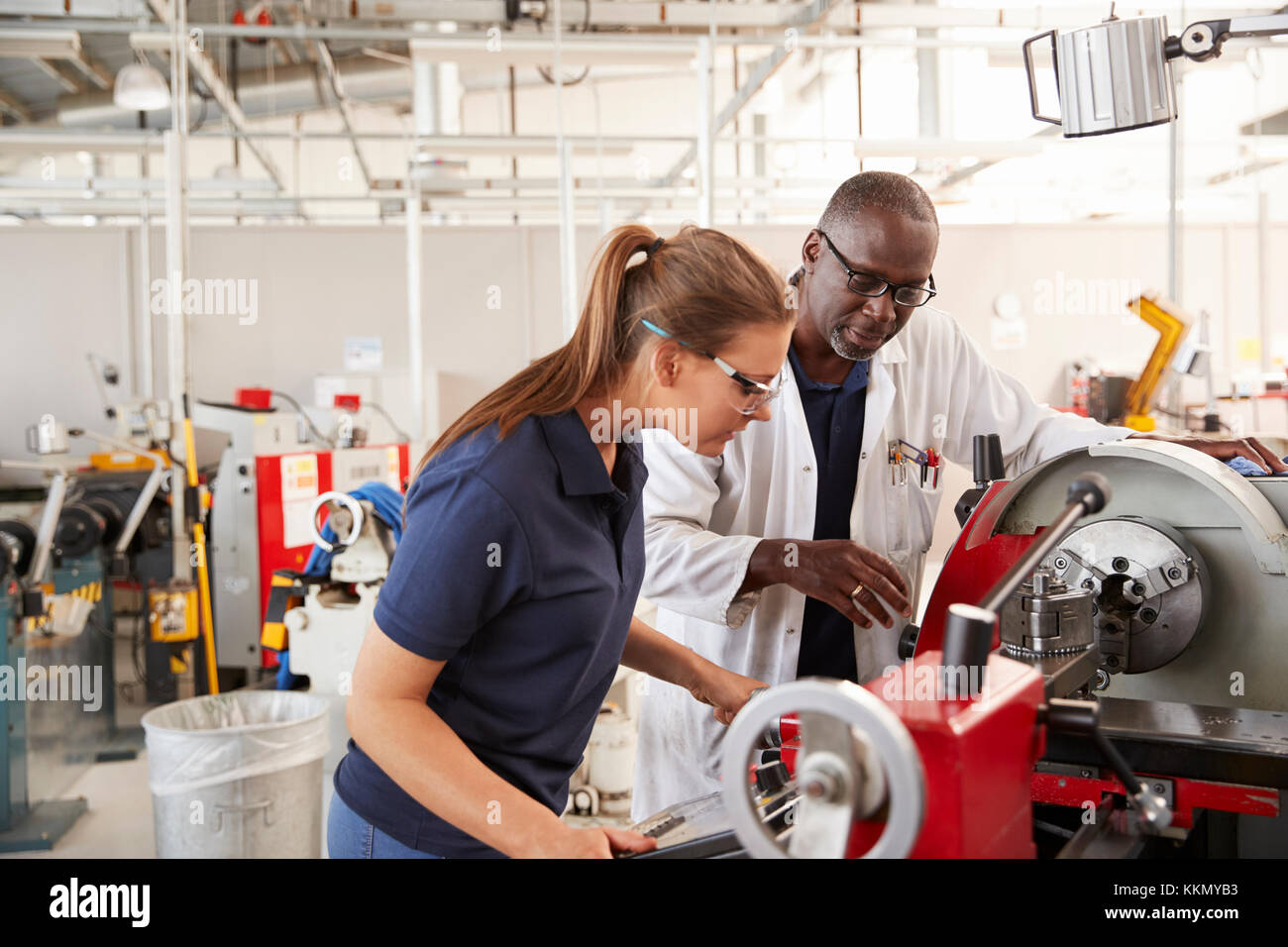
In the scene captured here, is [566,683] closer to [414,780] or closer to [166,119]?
[414,780]

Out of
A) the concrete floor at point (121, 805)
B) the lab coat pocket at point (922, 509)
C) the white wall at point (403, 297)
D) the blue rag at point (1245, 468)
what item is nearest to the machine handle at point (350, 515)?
the concrete floor at point (121, 805)

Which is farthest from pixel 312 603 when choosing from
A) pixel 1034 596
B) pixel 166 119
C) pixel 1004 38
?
pixel 166 119

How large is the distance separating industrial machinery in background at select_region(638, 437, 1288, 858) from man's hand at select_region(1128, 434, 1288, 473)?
0.07 metres

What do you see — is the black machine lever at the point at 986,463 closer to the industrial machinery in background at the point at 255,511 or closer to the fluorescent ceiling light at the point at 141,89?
the industrial machinery in background at the point at 255,511

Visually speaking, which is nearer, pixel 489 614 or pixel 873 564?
pixel 489 614

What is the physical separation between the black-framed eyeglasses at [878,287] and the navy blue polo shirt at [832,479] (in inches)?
7.1

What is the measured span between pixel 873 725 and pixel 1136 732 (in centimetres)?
51

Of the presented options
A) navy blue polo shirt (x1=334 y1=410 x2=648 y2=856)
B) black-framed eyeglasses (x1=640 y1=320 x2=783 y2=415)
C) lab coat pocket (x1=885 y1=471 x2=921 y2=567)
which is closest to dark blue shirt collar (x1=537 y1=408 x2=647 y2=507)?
navy blue polo shirt (x1=334 y1=410 x2=648 y2=856)

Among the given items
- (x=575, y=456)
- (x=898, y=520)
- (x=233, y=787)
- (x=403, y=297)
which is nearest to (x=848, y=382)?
(x=898, y=520)

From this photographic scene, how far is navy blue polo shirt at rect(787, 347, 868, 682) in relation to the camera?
1649 mm

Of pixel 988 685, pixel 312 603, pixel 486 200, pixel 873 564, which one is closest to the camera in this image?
pixel 988 685

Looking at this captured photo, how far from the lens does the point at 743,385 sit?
3.94 ft

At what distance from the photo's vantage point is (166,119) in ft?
23.7

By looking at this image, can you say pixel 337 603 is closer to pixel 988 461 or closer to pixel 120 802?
pixel 120 802
